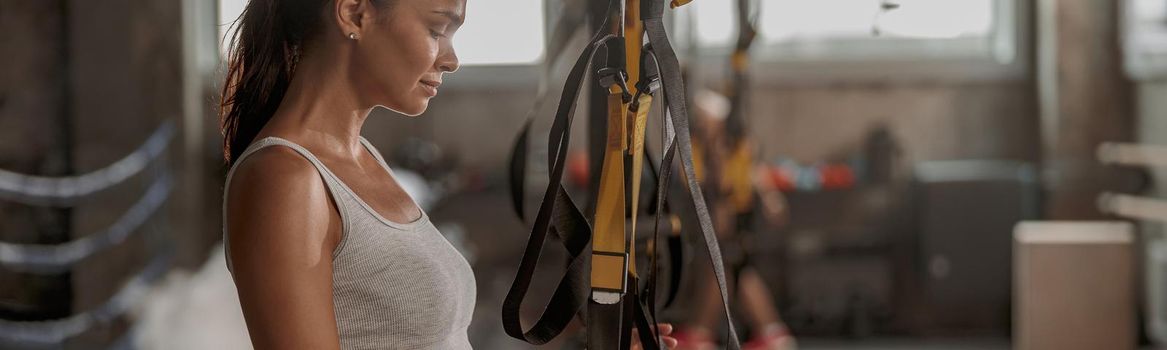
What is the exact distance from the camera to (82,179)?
14.3 ft

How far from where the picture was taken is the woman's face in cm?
87

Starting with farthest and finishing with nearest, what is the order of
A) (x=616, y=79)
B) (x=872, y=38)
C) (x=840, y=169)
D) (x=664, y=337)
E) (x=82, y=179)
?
(x=872, y=38), (x=840, y=169), (x=82, y=179), (x=664, y=337), (x=616, y=79)

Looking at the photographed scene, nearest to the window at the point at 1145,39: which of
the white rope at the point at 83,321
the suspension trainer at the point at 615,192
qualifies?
the white rope at the point at 83,321

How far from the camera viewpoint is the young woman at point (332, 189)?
0.79 meters

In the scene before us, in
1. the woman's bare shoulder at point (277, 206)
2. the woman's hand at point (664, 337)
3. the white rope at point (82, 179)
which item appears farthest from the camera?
the white rope at point (82, 179)

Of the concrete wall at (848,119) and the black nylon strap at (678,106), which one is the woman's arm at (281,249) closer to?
the black nylon strap at (678,106)

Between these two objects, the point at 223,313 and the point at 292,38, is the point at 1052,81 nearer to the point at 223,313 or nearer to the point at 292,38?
the point at 223,313

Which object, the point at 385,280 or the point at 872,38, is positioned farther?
the point at 872,38

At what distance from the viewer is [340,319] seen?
888 millimetres

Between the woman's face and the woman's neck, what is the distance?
0.06 ft

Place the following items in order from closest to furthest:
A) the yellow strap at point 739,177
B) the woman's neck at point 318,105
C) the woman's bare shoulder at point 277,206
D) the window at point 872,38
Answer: the woman's bare shoulder at point 277,206
the woman's neck at point 318,105
the yellow strap at point 739,177
the window at point 872,38

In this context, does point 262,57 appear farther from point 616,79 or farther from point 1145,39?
point 1145,39

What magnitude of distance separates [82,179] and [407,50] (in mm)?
3958

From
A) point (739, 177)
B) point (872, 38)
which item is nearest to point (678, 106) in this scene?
point (739, 177)
